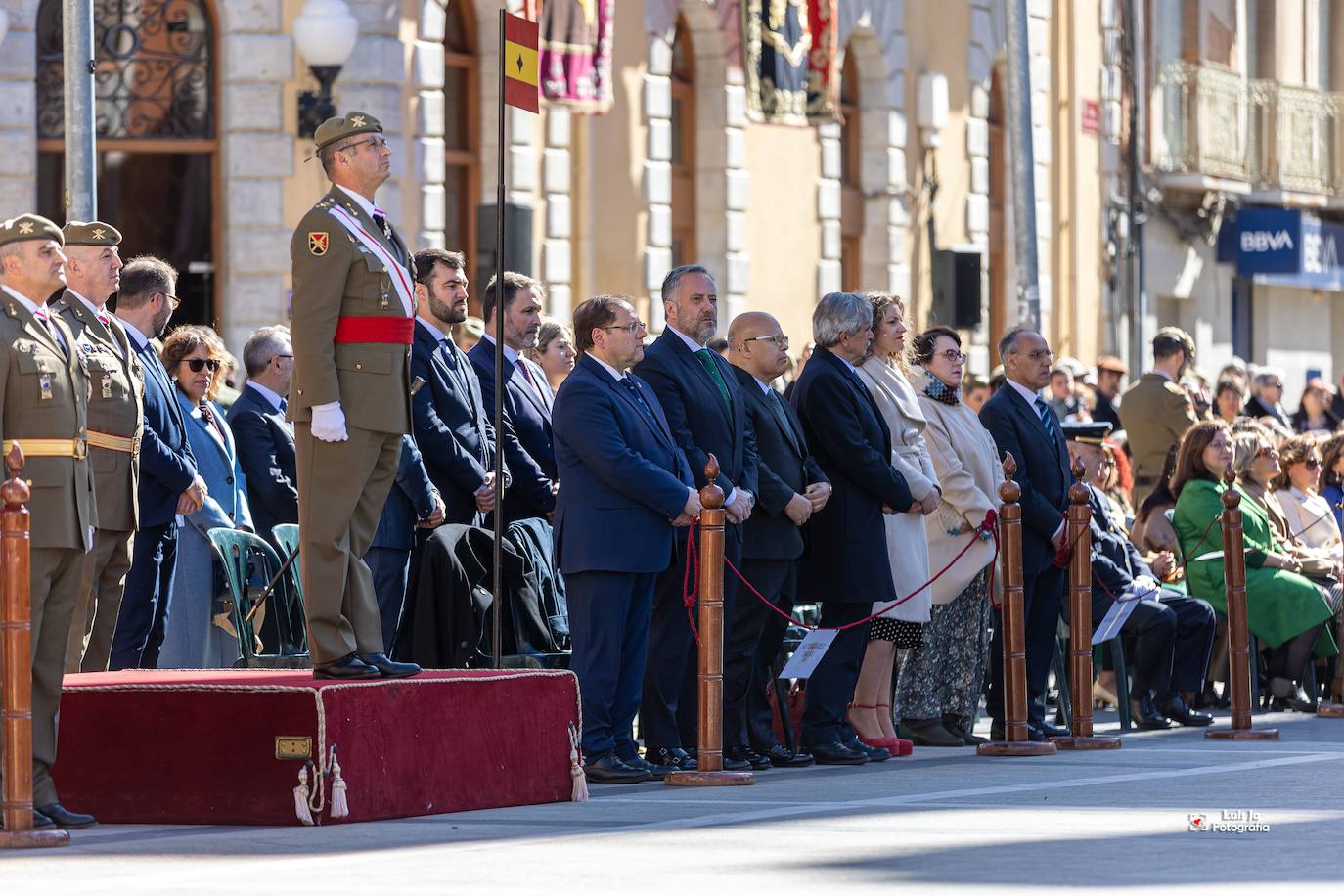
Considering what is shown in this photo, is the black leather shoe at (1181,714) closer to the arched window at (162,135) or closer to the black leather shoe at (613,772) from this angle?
the black leather shoe at (613,772)

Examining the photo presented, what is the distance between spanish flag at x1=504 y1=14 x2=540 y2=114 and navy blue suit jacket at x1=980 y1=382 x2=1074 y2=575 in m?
2.95

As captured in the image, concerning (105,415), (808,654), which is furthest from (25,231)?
(808,654)

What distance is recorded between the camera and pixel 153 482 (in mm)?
13102

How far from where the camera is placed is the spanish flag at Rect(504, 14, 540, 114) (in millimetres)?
13336

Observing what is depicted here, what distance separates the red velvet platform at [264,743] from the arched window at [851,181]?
18.5 meters

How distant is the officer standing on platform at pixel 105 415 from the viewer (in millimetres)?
12070

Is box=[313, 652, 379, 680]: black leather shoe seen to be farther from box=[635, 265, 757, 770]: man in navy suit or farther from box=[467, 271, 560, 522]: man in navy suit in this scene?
box=[467, 271, 560, 522]: man in navy suit

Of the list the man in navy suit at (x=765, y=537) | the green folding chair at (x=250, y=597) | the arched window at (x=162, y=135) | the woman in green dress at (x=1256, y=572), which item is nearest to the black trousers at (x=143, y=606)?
the green folding chair at (x=250, y=597)

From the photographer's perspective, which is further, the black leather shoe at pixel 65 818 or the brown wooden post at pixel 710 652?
the brown wooden post at pixel 710 652

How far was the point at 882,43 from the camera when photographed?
2966 cm

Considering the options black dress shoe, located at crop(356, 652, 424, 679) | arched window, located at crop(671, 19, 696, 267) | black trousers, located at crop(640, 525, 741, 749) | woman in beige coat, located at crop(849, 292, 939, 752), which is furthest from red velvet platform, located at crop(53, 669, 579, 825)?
arched window, located at crop(671, 19, 696, 267)

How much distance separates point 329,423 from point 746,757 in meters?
3.07

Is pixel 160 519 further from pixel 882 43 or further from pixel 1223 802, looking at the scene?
pixel 882 43

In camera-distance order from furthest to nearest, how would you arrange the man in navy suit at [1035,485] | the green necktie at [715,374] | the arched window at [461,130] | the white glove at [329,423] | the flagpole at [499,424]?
the arched window at [461,130]
the man in navy suit at [1035,485]
the green necktie at [715,374]
the flagpole at [499,424]
the white glove at [329,423]
